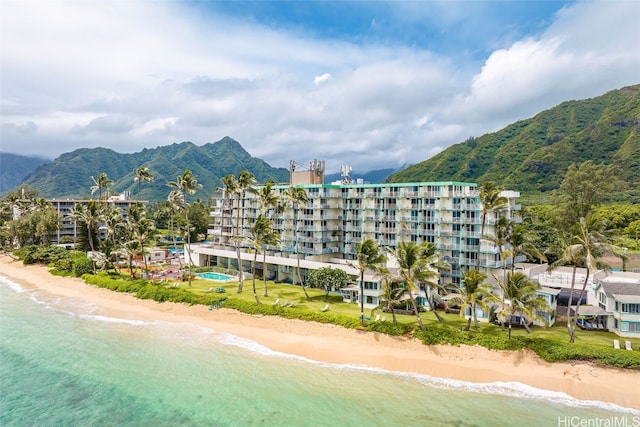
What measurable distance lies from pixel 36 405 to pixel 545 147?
6362 inches

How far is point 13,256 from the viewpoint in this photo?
100m

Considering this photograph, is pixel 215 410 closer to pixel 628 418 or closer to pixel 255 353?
pixel 255 353

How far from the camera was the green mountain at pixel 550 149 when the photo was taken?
429 feet

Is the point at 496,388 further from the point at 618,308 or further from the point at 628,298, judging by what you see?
the point at 628,298

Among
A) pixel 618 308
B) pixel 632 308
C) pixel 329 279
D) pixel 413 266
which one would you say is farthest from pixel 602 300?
pixel 329 279

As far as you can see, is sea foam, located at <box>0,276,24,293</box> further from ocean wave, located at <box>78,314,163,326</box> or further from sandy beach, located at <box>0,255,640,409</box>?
sandy beach, located at <box>0,255,640,409</box>

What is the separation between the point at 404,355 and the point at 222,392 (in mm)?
17453

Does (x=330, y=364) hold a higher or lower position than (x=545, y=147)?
lower

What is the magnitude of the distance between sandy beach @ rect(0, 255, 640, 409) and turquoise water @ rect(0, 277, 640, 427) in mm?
1352

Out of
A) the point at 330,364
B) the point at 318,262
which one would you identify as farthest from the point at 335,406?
the point at 318,262

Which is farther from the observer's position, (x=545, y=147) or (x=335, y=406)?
(x=545, y=147)

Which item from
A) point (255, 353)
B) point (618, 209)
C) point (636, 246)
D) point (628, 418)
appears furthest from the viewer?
point (618, 209)

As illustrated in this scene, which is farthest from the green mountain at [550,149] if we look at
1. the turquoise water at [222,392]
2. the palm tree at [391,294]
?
the turquoise water at [222,392]

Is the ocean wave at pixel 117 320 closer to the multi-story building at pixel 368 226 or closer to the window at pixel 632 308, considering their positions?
the multi-story building at pixel 368 226
